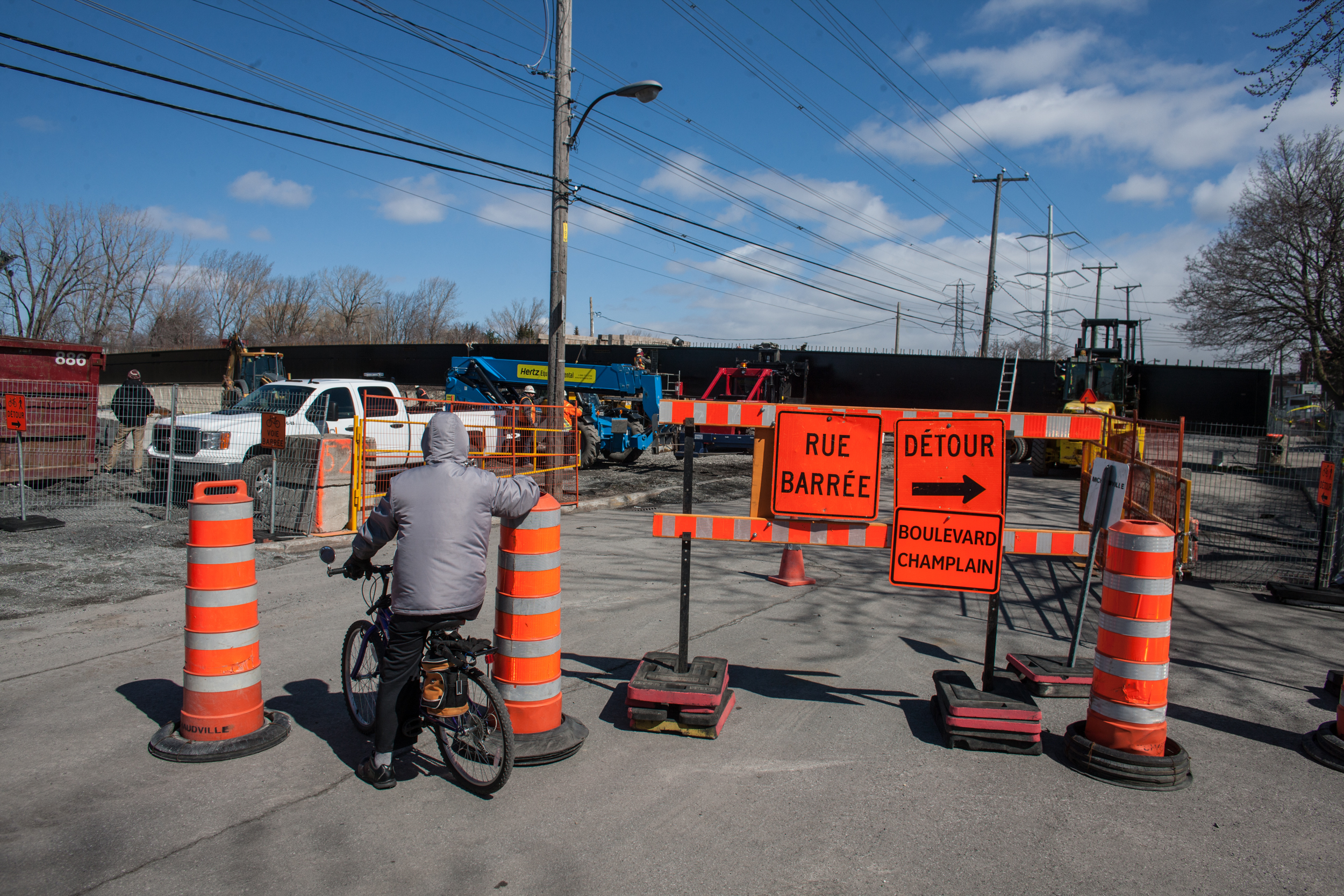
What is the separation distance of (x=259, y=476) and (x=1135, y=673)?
10380mm

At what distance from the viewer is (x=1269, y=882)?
3240 mm

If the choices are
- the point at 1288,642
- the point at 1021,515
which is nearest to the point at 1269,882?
the point at 1288,642

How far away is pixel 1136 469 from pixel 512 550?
6940mm

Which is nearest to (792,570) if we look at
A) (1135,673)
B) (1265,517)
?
(1135,673)

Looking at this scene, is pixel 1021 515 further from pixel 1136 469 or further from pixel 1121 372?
pixel 1121 372

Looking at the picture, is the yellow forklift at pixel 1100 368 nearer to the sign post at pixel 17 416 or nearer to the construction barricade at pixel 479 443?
the construction barricade at pixel 479 443

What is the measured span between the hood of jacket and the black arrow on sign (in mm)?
2645

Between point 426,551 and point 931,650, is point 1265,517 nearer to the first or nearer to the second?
point 931,650

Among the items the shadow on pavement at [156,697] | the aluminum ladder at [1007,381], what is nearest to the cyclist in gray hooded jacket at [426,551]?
the shadow on pavement at [156,697]

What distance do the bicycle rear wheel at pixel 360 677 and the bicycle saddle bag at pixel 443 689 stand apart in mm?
718

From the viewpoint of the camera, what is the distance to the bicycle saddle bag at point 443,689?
12.4 ft

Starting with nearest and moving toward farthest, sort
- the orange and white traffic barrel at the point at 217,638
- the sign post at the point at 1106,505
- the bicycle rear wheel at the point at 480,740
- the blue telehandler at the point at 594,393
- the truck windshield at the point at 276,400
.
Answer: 1. the bicycle rear wheel at the point at 480,740
2. the orange and white traffic barrel at the point at 217,638
3. the sign post at the point at 1106,505
4. the truck windshield at the point at 276,400
5. the blue telehandler at the point at 594,393

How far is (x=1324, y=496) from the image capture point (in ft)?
28.8

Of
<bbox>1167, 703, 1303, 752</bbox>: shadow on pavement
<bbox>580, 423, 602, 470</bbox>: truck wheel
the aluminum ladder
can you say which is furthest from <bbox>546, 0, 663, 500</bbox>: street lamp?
the aluminum ladder
